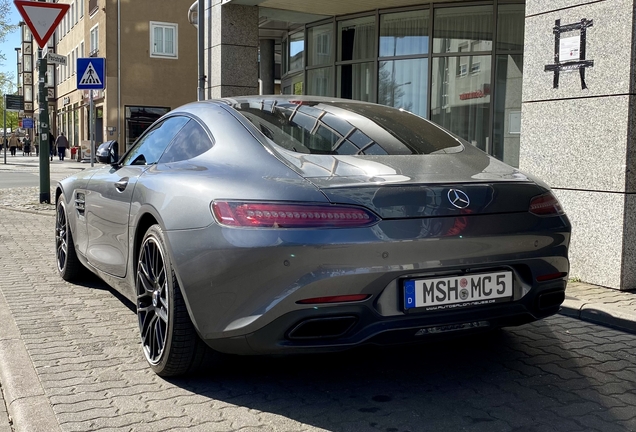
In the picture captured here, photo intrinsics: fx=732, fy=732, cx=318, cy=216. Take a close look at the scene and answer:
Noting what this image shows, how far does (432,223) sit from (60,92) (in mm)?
47166

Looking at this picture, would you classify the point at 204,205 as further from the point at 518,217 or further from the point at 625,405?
the point at 625,405

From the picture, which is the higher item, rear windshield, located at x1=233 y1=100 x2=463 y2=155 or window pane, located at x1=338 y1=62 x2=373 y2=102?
window pane, located at x1=338 y1=62 x2=373 y2=102

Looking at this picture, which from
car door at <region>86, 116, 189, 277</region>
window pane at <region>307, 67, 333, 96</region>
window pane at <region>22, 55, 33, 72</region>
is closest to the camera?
car door at <region>86, 116, 189, 277</region>

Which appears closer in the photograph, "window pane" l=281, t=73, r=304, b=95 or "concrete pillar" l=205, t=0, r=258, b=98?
"concrete pillar" l=205, t=0, r=258, b=98

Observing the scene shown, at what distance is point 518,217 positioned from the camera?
3352mm

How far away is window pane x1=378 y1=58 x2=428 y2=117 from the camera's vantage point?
12.6 meters

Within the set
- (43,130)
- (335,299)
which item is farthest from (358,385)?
(43,130)

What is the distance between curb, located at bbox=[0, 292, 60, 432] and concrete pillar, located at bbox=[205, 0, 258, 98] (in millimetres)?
7824

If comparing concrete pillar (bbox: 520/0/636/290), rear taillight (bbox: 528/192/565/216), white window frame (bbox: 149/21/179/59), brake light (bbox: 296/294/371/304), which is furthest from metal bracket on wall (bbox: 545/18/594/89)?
white window frame (bbox: 149/21/179/59)

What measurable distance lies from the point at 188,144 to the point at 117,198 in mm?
692

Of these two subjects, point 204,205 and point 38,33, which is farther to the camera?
point 38,33

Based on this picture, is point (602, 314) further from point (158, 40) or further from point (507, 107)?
point (158, 40)

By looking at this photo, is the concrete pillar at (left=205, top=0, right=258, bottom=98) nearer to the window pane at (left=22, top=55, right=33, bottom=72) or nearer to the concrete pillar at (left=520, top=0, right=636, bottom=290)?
the concrete pillar at (left=520, top=0, right=636, bottom=290)

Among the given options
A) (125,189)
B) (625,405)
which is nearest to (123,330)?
(125,189)
